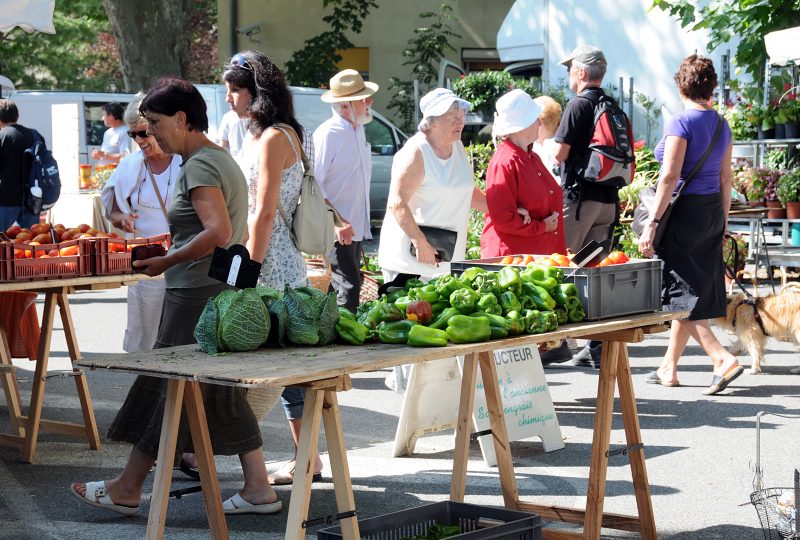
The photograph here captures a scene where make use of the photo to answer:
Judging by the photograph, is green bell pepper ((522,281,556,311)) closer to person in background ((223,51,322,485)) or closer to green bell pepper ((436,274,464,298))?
green bell pepper ((436,274,464,298))

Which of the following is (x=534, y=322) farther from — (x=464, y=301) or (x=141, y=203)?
(x=141, y=203)

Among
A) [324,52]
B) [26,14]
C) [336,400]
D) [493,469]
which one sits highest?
[324,52]

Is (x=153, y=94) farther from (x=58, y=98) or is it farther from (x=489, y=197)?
(x=58, y=98)

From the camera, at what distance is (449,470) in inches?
247

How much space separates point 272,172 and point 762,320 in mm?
4456

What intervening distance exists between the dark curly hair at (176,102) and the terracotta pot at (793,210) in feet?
29.0

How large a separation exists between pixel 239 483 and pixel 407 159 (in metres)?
2.03

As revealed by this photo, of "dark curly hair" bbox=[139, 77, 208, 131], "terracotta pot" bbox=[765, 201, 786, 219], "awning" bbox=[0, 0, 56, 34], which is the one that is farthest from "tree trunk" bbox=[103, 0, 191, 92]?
"dark curly hair" bbox=[139, 77, 208, 131]

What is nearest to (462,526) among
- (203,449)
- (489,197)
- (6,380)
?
(203,449)

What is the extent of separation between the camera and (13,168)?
1123cm

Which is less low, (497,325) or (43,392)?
(497,325)

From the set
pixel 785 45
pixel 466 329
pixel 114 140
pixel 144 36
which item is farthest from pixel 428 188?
pixel 144 36

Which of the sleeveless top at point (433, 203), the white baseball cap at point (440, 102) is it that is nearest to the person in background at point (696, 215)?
the sleeveless top at point (433, 203)

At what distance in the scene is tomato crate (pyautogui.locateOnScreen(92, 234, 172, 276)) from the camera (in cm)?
648
